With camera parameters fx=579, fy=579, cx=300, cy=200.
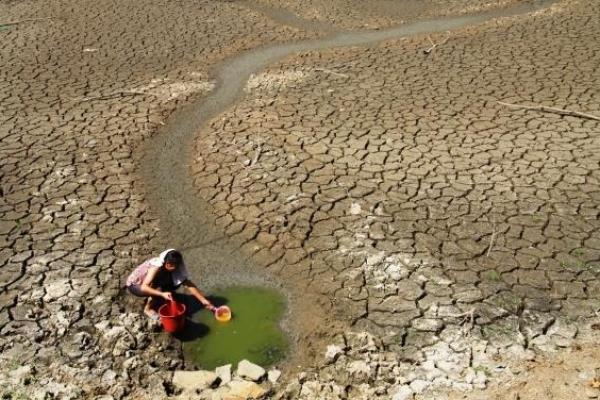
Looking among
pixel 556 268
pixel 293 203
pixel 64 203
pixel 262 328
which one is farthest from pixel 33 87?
pixel 556 268

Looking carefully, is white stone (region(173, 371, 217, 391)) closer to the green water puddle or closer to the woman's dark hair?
the green water puddle

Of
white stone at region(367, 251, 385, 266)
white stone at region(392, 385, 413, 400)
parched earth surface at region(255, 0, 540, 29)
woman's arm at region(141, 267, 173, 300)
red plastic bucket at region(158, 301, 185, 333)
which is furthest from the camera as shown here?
parched earth surface at region(255, 0, 540, 29)

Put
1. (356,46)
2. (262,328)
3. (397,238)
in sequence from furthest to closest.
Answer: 1. (356,46)
2. (397,238)
3. (262,328)

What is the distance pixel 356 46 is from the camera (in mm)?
12406

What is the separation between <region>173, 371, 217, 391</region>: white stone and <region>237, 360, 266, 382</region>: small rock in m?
0.23

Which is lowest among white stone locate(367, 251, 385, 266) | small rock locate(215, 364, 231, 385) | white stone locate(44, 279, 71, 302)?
→ white stone locate(367, 251, 385, 266)

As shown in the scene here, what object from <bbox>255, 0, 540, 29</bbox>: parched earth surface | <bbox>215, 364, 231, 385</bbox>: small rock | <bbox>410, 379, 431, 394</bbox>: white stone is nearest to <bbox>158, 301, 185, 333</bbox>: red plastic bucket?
<bbox>215, 364, 231, 385</bbox>: small rock

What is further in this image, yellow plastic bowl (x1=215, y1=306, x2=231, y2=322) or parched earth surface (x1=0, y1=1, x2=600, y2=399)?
yellow plastic bowl (x1=215, y1=306, x2=231, y2=322)

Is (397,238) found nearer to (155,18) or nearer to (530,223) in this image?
(530,223)

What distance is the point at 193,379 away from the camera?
501 centimetres

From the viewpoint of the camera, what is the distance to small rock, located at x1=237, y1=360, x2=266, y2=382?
5.01 metres

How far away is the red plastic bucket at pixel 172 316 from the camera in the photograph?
537 cm

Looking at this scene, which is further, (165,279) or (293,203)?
(293,203)

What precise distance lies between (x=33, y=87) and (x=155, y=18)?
4.32m
